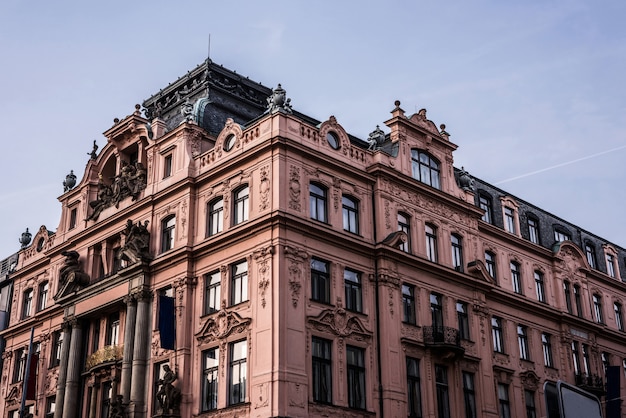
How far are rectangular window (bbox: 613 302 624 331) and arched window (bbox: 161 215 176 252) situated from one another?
112 ft

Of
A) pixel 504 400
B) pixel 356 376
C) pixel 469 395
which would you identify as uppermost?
pixel 504 400

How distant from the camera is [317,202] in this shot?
123 feet

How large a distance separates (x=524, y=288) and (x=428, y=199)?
10627 mm

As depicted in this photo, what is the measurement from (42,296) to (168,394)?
1987 cm

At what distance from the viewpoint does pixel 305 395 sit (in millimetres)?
32281

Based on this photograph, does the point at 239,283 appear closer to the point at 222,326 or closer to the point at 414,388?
the point at 222,326

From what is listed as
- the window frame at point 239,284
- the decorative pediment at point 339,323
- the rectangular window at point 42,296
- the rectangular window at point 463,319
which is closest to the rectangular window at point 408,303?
the decorative pediment at point 339,323

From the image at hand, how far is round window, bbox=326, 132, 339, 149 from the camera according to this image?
3937 cm

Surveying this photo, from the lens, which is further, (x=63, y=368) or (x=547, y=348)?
(x=547, y=348)

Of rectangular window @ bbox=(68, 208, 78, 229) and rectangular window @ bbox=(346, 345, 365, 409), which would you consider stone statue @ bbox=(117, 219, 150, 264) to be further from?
rectangular window @ bbox=(346, 345, 365, 409)

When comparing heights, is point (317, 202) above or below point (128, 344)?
above

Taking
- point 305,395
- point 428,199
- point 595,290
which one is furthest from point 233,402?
point 595,290

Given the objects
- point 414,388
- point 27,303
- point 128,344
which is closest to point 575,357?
point 414,388

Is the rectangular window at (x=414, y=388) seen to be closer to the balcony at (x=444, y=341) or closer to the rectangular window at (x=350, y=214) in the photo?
the balcony at (x=444, y=341)
